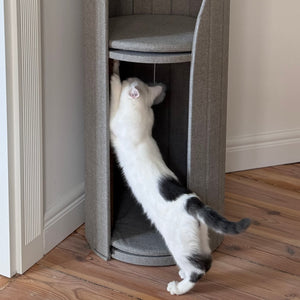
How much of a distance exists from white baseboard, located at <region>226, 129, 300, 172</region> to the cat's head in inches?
27.1

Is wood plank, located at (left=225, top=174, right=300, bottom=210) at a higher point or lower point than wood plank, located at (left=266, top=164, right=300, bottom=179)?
lower

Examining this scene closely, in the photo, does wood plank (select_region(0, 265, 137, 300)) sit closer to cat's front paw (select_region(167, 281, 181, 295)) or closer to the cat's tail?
cat's front paw (select_region(167, 281, 181, 295))

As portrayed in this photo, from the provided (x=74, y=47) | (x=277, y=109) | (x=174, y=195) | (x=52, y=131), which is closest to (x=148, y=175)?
(x=174, y=195)

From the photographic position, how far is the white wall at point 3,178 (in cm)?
163

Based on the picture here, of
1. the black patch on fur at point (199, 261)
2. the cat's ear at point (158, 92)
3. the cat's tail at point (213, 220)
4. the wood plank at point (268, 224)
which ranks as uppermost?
the cat's ear at point (158, 92)

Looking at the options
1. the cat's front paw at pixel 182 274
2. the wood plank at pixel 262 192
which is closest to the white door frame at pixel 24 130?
the cat's front paw at pixel 182 274

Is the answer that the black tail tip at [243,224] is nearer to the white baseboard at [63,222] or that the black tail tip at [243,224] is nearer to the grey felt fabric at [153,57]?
the grey felt fabric at [153,57]

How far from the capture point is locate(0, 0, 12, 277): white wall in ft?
5.34

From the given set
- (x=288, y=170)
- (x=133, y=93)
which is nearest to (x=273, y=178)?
(x=288, y=170)

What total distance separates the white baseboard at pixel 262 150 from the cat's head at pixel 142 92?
688 millimetres

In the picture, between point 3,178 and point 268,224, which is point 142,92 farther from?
point 268,224

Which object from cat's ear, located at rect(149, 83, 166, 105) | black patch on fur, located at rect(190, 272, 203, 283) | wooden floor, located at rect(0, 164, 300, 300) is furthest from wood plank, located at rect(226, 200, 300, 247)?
cat's ear, located at rect(149, 83, 166, 105)

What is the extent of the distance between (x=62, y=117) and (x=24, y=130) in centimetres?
22

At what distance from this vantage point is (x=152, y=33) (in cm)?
179
